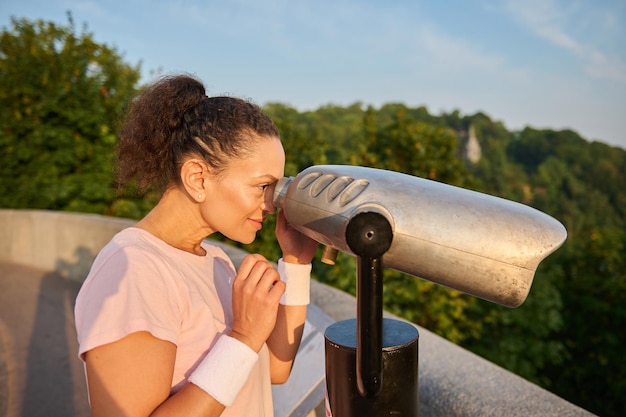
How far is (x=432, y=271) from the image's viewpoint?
1134mm

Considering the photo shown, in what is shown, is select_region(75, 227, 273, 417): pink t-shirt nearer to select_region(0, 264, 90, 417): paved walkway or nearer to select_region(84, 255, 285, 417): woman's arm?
select_region(84, 255, 285, 417): woman's arm

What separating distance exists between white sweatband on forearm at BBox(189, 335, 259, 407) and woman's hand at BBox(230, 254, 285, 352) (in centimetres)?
4

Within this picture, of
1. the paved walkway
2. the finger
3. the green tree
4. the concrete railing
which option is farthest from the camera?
the green tree

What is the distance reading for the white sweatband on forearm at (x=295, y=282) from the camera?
1759mm

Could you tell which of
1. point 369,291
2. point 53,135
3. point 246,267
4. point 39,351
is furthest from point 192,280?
point 53,135

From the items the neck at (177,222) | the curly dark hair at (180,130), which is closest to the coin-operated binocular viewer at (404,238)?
the curly dark hair at (180,130)

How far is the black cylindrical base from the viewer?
1296mm

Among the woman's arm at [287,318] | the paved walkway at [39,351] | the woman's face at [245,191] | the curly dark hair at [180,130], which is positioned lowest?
the paved walkway at [39,351]

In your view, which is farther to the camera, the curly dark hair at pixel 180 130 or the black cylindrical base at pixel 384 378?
the curly dark hair at pixel 180 130

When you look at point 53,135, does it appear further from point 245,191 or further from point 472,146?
point 472,146

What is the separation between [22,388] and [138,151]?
225cm

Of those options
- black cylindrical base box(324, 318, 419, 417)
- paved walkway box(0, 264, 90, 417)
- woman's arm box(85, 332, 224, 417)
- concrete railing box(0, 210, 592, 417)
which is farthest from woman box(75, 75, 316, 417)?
paved walkway box(0, 264, 90, 417)

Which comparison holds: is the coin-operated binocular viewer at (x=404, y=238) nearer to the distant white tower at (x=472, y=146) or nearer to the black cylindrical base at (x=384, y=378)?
the black cylindrical base at (x=384, y=378)

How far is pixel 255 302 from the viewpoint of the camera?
1343 millimetres
